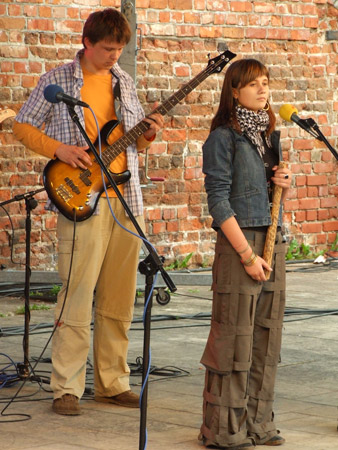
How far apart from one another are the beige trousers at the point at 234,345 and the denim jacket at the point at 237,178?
103 millimetres

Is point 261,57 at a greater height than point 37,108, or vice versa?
point 261,57

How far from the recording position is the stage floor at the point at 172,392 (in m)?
5.00

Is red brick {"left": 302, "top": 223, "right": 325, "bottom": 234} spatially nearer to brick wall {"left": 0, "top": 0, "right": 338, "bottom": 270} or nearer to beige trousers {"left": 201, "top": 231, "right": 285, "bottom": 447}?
brick wall {"left": 0, "top": 0, "right": 338, "bottom": 270}

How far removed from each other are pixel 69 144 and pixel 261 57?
6082mm

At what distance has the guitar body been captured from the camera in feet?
18.0

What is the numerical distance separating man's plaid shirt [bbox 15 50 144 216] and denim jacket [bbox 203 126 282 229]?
2.95ft

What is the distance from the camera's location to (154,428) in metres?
5.19

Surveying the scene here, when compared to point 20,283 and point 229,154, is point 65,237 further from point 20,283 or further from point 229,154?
point 20,283

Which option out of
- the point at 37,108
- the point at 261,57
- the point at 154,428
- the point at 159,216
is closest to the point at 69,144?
the point at 37,108

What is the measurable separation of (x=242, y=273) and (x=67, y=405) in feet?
4.17

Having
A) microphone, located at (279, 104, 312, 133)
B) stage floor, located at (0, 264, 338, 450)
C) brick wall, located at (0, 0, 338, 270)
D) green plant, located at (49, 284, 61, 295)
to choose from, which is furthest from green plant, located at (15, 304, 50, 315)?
microphone, located at (279, 104, 312, 133)

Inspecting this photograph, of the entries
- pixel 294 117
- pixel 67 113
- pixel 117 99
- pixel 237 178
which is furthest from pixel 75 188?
pixel 294 117

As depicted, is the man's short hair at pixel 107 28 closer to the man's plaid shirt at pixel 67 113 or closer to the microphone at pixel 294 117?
the man's plaid shirt at pixel 67 113

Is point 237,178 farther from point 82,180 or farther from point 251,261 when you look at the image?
point 82,180
